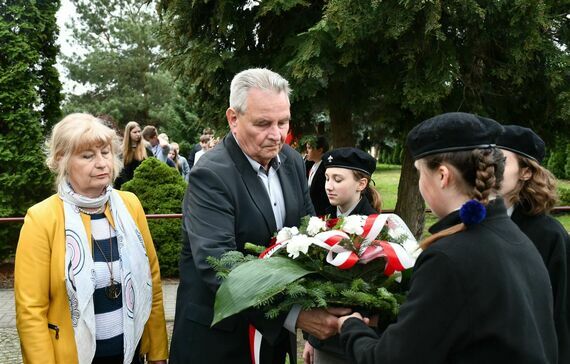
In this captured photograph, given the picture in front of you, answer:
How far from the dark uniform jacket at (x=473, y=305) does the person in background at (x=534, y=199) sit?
0.89m

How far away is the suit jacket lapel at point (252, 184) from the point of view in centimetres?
258

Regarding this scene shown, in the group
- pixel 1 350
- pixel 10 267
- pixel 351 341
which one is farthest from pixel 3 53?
pixel 351 341

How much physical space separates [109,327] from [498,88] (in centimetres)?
580

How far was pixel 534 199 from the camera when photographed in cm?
262

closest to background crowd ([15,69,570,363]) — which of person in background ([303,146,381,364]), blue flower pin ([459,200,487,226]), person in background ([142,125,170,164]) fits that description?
blue flower pin ([459,200,487,226])

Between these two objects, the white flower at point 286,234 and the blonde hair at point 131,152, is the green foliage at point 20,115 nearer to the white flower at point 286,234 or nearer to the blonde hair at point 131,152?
the blonde hair at point 131,152

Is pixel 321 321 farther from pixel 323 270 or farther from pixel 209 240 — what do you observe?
pixel 209 240

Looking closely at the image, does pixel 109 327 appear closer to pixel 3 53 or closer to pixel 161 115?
pixel 3 53

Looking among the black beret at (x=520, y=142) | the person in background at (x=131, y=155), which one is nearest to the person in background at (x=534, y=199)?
the black beret at (x=520, y=142)

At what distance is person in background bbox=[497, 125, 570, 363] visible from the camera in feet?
8.23

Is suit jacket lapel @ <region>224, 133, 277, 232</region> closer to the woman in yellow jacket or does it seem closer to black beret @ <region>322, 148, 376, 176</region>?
the woman in yellow jacket

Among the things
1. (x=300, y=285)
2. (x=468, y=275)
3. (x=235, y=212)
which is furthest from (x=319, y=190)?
(x=468, y=275)

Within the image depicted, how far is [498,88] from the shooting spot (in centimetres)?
706

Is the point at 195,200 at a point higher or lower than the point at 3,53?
lower
